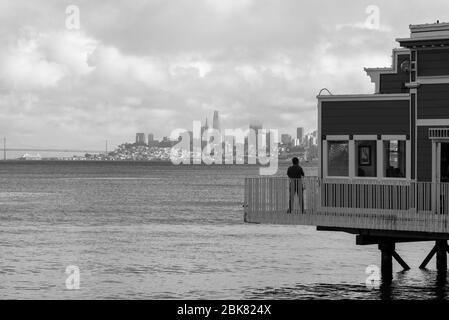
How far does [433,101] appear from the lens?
33.2 meters

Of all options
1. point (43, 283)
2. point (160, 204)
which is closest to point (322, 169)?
point (43, 283)

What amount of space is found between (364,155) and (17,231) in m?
45.1

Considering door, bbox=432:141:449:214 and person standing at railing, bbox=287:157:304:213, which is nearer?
door, bbox=432:141:449:214

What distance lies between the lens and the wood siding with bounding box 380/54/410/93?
36688mm

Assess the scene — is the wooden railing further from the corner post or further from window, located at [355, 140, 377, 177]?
the corner post

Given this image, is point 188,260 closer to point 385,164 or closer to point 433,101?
point 385,164

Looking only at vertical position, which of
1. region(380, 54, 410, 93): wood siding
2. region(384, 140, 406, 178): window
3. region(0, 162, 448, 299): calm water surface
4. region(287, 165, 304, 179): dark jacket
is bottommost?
region(0, 162, 448, 299): calm water surface

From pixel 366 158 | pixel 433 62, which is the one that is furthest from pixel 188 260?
pixel 433 62

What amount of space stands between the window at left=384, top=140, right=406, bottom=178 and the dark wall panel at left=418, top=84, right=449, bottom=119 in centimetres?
139

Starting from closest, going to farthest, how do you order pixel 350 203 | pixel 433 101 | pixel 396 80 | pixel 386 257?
pixel 433 101
pixel 350 203
pixel 396 80
pixel 386 257

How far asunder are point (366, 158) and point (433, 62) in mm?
3982

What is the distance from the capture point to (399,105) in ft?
112

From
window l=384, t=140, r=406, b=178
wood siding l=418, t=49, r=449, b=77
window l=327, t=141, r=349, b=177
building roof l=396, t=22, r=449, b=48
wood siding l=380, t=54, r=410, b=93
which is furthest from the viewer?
wood siding l=380, t=54, r=410, b=93

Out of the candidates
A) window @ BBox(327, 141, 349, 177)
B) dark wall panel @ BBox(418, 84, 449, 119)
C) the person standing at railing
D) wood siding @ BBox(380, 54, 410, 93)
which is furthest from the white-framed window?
wood siding @ BBox(380, 54, 410, 93)
